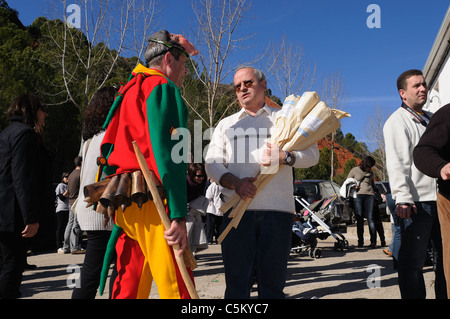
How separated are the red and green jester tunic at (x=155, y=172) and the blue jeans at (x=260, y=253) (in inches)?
31.5

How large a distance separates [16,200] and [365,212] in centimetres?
814

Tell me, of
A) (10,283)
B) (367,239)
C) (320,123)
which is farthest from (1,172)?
(367,239)

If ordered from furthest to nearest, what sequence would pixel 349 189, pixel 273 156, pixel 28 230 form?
pixel 349 189 → pixel 28 230 → pixel 273 156

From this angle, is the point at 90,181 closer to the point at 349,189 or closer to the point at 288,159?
the point at 288,159

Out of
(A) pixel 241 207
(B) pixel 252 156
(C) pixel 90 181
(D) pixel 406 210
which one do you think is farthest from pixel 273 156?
(C) pixel 90 181

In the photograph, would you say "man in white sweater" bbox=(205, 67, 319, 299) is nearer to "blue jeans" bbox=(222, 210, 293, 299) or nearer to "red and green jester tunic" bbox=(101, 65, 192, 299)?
"blue jeans" bbox=(222, 210, 293, 299)

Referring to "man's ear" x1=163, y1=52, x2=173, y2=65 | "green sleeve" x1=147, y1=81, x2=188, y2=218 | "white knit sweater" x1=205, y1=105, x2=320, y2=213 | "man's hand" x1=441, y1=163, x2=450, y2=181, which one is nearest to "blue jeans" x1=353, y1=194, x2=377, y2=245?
"white knit sweater" x1=205, y1=105, x2=320, y2=213

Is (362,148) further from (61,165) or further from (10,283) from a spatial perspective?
(10,283)

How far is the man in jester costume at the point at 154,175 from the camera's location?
1970 mm

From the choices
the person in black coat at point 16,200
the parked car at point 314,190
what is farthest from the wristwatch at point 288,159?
the parked car at point 314,190

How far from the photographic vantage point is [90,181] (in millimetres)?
3166

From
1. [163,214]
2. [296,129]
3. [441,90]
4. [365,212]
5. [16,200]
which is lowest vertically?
[365,212]

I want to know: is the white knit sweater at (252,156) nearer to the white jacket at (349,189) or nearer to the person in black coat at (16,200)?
the person in black coat at (16,200)

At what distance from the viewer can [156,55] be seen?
2.35m
